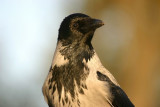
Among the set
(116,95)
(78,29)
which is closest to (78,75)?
(116,95)

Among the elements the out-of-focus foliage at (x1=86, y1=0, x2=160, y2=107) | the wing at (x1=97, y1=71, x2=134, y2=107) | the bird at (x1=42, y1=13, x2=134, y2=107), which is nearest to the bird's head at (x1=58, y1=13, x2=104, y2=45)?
the bird at (x1=42, y1=13, x2=134, y2=107)

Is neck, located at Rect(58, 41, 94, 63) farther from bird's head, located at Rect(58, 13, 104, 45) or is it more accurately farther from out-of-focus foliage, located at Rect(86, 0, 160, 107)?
out-of-focus foliage, located at Rect(86, 0, 160, 107)

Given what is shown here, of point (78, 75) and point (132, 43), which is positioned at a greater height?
point (78, 75)

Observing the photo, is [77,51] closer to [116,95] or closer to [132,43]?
[116,95]

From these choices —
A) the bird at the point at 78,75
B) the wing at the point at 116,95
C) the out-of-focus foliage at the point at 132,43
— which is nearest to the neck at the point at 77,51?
the bird at the point at 78,75

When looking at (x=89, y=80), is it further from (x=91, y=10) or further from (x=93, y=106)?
(x=91, y=10)

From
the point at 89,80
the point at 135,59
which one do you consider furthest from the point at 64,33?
the point at 135,59

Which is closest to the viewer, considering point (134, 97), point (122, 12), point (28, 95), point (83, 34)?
point (83, 34)
